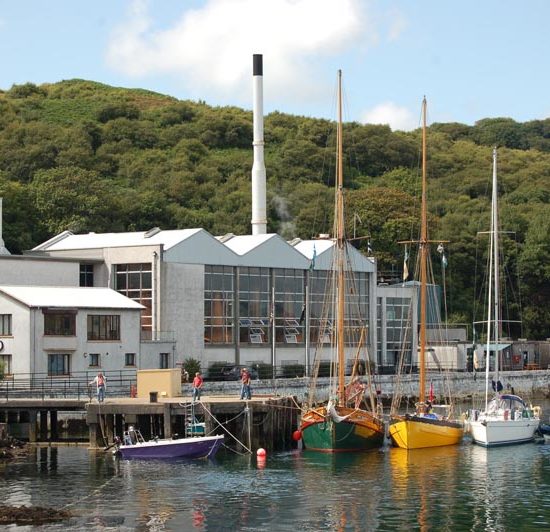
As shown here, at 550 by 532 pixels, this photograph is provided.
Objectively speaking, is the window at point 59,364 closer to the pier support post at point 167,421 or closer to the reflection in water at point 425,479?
the pier support post at point 167,421

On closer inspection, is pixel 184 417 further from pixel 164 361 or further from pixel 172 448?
pixel 164 361

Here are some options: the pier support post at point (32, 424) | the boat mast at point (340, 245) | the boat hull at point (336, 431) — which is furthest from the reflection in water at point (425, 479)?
the pier support post at point (32, 424)

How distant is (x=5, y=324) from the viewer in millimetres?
81125

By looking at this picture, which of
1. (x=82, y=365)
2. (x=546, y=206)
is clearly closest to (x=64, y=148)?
(x=546, y=206)

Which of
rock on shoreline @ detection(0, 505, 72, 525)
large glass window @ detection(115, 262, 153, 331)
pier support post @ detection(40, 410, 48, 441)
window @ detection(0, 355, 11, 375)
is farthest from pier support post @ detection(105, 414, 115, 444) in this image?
large glass window @ detection(115, 262, 153, 331)

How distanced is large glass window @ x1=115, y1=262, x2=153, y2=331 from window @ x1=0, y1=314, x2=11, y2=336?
15.2 meters

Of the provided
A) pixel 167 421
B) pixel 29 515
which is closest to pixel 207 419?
pixel 167 421

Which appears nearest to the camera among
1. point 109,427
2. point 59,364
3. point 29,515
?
point 29,515

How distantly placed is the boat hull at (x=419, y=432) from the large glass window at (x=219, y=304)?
3237cm

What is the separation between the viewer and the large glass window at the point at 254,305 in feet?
331

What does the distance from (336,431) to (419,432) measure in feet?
16.4

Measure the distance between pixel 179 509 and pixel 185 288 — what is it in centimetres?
4875

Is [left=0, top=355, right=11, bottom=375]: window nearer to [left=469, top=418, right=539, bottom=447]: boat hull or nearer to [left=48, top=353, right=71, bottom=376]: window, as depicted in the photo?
[left=48, top=353, right=71, bottom=376]: window

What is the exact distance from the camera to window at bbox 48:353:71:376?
80.5m
